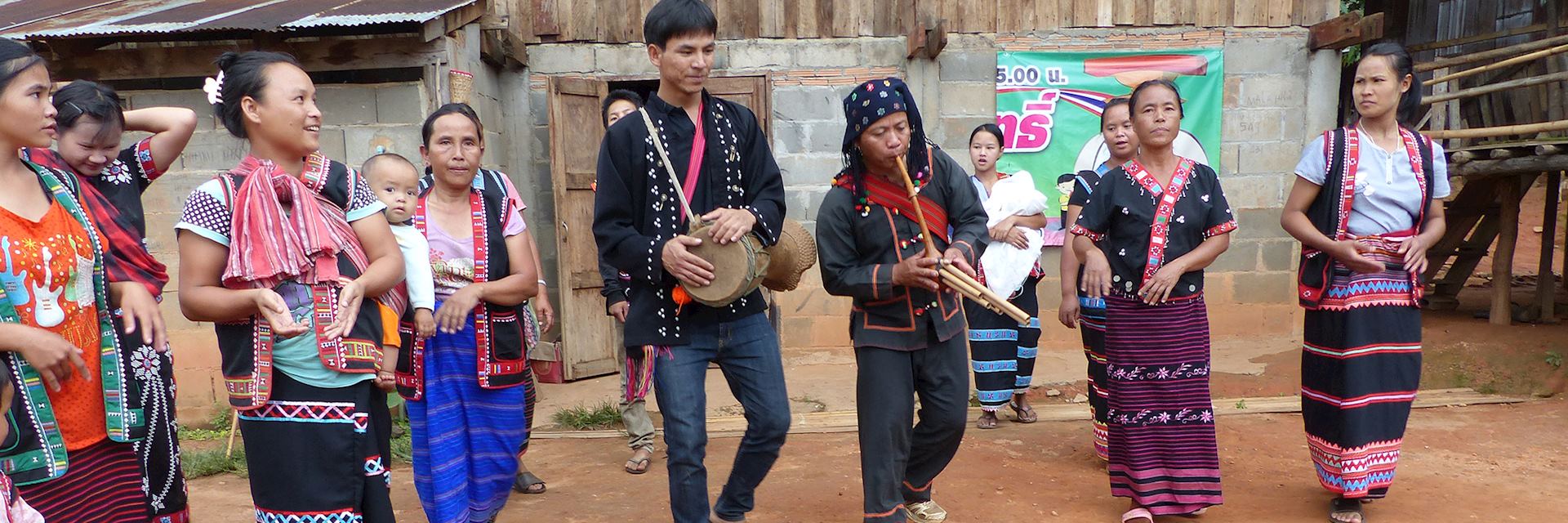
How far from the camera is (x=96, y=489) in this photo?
250cm

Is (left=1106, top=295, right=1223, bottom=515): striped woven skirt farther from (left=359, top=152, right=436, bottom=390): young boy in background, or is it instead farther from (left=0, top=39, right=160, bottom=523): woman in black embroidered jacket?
(left=0, top=39, right=160, bottom=523): woman in black embroidered jacket

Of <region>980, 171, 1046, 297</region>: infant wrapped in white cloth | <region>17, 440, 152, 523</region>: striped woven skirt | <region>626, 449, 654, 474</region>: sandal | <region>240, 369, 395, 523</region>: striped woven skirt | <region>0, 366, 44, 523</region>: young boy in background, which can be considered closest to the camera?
<region>0, 366, 44, 523</region>: young boy in background

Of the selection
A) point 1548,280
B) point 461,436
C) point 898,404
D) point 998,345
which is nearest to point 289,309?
point 461,436

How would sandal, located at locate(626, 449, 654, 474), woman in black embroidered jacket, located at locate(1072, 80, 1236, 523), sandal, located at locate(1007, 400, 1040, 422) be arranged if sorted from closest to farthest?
woman in black embroidered jacket, located at locate(1072, 80, 1236, 523) < sandal, located at locate(626, 449, 654, 474) < sandal, located at locate(1007, 400, 1040, 422)

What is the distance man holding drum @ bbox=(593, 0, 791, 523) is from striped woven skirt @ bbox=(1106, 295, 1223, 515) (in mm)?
1408

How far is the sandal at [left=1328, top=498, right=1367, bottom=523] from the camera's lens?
3760 mm

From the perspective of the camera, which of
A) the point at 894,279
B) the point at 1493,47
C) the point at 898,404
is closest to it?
the point at 894,279

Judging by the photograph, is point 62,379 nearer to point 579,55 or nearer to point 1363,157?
point 1363,157

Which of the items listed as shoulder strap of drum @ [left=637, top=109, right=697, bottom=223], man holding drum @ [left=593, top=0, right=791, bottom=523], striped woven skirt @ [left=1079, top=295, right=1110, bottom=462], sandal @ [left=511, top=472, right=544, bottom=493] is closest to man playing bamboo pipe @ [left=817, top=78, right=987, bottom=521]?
man holding drum @ [left=593, top=0, right=791, bottom=523]

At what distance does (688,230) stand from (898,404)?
0.96 meters

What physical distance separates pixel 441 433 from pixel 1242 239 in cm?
633

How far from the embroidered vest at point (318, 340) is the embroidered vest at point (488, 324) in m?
0.85

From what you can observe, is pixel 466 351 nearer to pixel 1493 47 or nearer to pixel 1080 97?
pixel 1080 97

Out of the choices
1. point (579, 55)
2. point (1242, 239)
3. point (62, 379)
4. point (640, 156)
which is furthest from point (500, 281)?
point (1242, 239)
